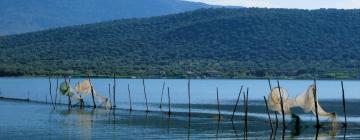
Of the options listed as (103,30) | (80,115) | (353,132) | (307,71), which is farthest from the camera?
(103,30)

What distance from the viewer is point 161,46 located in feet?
421

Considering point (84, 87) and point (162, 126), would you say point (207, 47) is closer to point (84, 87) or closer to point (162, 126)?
point (84, 87)

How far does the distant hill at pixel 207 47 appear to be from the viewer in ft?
367

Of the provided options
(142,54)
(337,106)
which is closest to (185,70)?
(142,54)

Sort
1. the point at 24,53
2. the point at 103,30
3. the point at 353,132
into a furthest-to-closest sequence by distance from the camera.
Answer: the point at 103,30, the point at 24,53, the point at 353,132

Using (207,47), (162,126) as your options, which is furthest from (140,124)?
(207,47)

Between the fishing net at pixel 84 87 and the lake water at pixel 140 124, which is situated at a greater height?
the fishing net at pixel 84 87

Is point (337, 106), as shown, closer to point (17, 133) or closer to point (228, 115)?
point (228, 115)

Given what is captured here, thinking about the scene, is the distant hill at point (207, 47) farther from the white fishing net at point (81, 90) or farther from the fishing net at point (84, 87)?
the fishing net at point (84, 87)

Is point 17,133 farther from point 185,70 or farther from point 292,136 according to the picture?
point 185,70

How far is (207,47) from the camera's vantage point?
127875 mm

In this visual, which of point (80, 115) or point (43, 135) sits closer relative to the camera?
point (43, 135)

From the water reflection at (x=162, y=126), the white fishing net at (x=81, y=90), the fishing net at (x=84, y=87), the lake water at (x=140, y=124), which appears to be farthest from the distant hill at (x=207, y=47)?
the water reflection at (x=162, y=126)

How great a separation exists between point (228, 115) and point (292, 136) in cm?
1149
